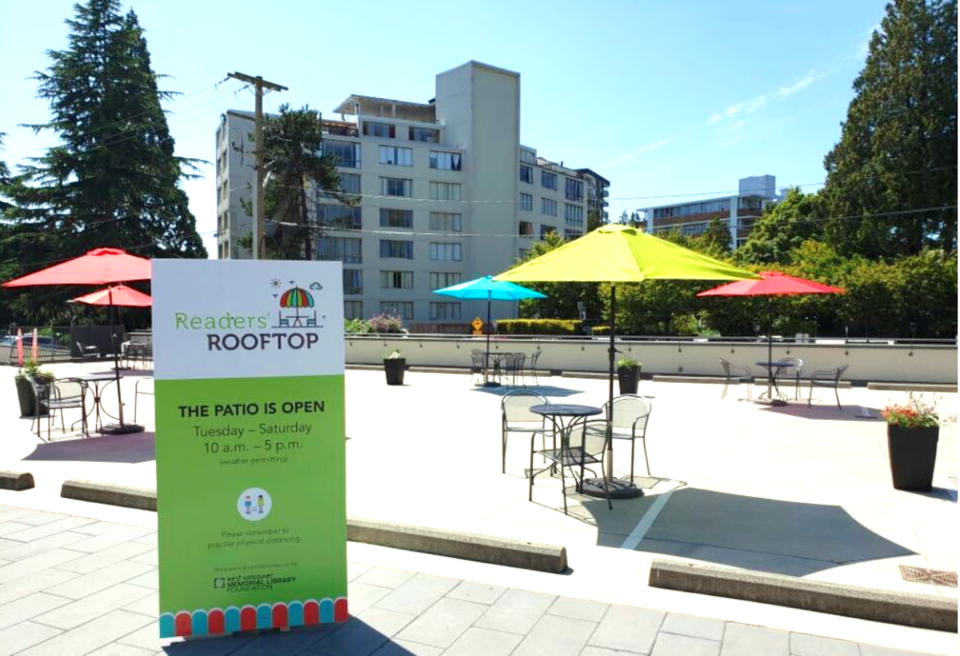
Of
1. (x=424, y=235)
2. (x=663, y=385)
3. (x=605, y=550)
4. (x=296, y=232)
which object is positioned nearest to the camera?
(x=605, y=550)

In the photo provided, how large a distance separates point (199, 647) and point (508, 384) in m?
13.3

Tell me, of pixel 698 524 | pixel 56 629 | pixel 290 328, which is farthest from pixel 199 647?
pixel 698 524

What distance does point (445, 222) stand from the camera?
59250mm

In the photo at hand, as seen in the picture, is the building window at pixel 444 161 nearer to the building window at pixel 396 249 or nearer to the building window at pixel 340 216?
the building window at pixel 396 249

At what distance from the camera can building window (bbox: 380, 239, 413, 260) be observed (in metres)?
56.9

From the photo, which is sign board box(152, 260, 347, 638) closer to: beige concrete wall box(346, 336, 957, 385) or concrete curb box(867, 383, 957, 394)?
concrete curb box(867, 383, 957, 394)

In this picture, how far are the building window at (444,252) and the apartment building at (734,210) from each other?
51400 millimetres

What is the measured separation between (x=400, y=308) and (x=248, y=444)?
5443 cm

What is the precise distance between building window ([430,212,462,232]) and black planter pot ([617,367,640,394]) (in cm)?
4601

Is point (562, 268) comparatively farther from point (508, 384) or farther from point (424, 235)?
point (424, 235)

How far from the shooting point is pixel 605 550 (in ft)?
16.2

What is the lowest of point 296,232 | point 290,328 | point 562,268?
point 290,328

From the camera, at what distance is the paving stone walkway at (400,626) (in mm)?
3422

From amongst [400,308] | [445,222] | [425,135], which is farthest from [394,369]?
[425,135]
